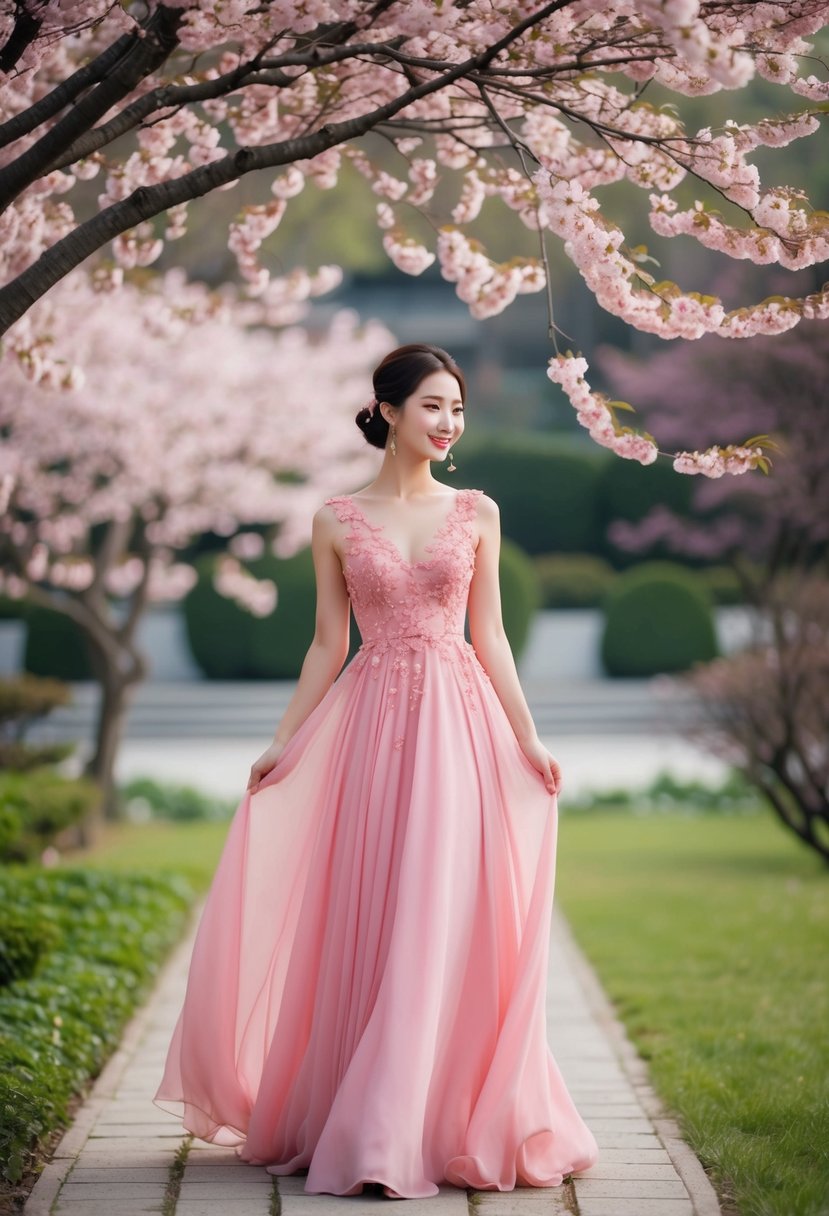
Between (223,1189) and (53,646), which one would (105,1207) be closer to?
(223,1189)

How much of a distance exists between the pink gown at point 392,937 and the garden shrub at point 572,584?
17.5 meters

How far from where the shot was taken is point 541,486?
22.0 meters

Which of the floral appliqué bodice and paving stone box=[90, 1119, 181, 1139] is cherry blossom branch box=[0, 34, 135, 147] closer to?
the floral appliqué bodice

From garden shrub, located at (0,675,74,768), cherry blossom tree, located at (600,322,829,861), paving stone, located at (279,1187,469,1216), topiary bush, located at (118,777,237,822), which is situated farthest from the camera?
topiary bush, located at (118,777,237,822)

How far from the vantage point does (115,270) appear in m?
4.72

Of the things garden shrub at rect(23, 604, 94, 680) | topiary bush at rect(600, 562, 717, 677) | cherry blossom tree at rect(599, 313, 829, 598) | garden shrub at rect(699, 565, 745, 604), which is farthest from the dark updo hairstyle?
garden shrub at rect(699, 565, 745, 604)

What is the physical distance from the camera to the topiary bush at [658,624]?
60.8 feet

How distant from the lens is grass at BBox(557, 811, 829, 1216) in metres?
3.54

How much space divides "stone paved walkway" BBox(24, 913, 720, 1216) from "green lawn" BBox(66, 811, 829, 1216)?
0.11 metres

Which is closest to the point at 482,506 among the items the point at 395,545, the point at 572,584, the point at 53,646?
the point at 395,545

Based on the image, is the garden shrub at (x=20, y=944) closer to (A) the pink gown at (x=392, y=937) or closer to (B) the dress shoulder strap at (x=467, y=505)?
(A) the pink gown at (x=392, y=937)

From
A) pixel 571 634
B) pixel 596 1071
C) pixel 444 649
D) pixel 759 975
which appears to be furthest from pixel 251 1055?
pixel 571 634

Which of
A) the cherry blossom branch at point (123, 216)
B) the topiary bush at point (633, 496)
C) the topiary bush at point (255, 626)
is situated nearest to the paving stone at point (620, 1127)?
the cherry blossom branch at point (123, 216)

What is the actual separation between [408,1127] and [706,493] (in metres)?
11.3
